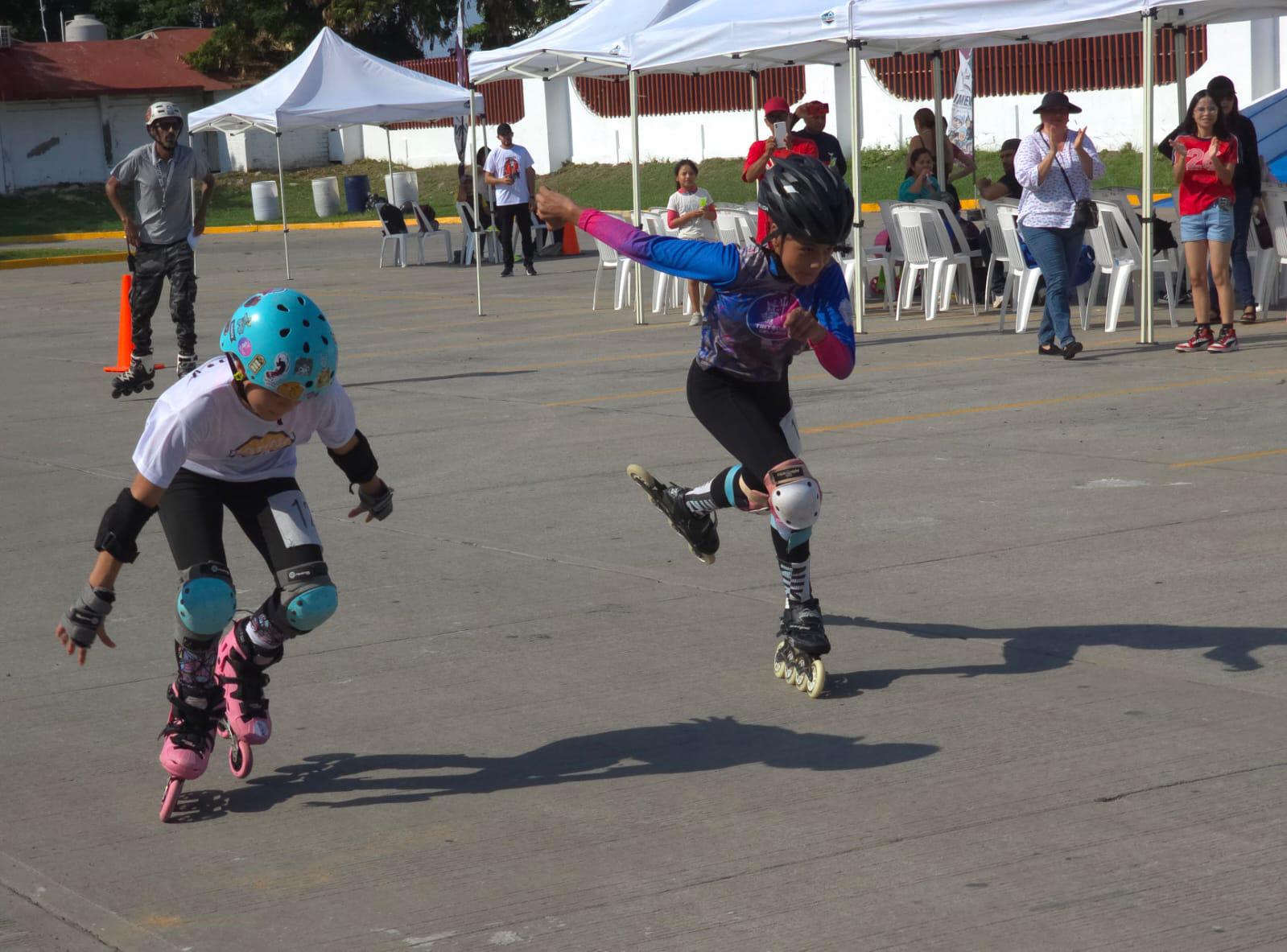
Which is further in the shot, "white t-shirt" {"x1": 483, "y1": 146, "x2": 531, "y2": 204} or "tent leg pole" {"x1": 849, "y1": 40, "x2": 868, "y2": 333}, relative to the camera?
"white t-shirt" {"x1": 483, "y1": 146, "x2": 531, "y2": 204}

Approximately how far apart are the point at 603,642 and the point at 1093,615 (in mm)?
1780

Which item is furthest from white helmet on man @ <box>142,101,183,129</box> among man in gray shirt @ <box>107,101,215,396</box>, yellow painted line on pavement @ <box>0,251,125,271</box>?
yellow painted line on pavement @ <box>0,251,125,271</box>

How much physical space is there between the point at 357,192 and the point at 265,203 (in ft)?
8.07

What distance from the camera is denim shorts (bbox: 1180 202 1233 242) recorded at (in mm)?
12852

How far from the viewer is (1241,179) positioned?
1386cm

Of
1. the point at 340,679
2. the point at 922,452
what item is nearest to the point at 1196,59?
the point at 922,452

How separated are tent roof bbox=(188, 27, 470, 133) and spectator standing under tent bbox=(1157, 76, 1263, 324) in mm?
13278

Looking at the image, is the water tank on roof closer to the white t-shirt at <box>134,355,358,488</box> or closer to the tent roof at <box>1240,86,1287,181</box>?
the tent roof at <box>1240,86,1287,181</box>

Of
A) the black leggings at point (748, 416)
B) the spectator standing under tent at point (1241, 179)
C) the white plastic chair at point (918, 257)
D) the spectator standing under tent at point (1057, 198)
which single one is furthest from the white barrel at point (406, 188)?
the black leggings at point (748, 416)

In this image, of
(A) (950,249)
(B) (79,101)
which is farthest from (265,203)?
(A) (950,249)

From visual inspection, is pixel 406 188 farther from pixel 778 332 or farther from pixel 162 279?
pixel 778 332

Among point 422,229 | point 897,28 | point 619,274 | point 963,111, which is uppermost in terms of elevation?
point 897,28

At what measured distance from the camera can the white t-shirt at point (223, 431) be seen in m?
4.46

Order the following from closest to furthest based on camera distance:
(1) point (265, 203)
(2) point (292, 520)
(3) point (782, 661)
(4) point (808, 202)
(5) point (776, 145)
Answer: (2) point (292, 520) → (4) point (808, 202) → (3) point (782, 661) → (5) point (776, 145) → (1) point (265, 203)
